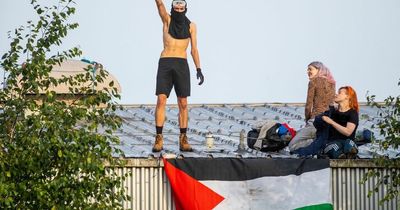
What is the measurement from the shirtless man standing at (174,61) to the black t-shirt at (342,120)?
242cm

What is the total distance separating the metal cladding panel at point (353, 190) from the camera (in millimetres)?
28766

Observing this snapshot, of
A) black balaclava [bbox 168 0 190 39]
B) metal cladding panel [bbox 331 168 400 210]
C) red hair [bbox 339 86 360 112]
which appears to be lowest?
metal cladding panel [bbox 331 168 400 210]

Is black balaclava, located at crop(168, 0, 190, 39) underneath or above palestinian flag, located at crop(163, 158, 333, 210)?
above

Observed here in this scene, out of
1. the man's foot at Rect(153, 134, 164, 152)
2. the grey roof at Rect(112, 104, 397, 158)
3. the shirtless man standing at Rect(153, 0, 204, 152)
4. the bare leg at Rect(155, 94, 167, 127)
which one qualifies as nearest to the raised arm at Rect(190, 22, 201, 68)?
the shirtless man standing at Rect(153, 0, 204, 152)

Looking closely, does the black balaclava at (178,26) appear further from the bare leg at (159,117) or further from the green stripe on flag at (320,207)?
the green stripe on flag at (320,207)

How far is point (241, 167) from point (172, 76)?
6.68 feet

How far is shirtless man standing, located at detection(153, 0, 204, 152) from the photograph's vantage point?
1147 inches

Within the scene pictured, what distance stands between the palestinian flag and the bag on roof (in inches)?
43.5

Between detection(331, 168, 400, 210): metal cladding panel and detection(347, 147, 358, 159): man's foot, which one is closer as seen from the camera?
detection(347, 147, 358, 159): man's foot

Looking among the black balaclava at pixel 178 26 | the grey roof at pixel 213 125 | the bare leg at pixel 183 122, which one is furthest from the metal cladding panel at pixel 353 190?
the black balaclava at pixel 178 26

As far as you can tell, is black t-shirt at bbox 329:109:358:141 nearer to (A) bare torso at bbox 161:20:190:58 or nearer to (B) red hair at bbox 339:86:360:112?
(B) red hair at bbox 339:86:360:112

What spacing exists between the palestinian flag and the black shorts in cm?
147

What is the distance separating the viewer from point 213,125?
33750 mm

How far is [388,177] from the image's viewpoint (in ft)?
92.1
